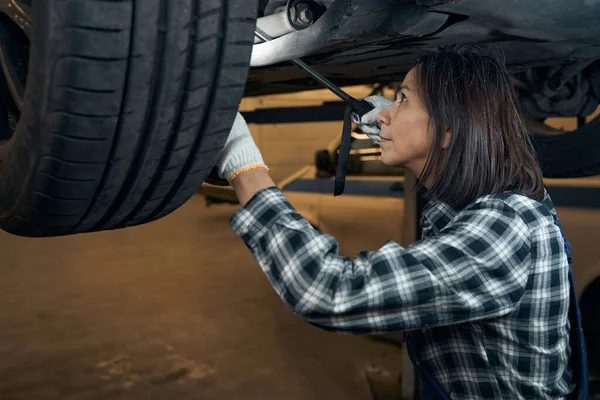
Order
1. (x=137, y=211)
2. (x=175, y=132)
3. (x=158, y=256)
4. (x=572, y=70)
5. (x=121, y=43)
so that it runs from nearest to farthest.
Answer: (x=121, y=43) < (x=175, y=132) < (x=137, y=211) < (x=572, y=70) < (x=158, y=256)

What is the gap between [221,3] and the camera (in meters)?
0.84

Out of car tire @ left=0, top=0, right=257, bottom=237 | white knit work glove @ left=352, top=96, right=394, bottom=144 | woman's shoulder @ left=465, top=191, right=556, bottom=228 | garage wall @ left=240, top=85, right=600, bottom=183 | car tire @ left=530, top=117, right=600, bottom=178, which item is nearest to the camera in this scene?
car tire @ left=0, top=0, right=257, bottom=237

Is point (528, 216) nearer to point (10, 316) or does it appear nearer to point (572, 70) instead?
point (572, 70)

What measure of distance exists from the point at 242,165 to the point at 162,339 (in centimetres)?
201

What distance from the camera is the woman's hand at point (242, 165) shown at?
0.91 m

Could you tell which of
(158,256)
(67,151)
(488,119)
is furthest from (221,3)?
(158,256)

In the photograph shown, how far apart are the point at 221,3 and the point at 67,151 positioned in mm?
287

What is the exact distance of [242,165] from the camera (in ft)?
3.06

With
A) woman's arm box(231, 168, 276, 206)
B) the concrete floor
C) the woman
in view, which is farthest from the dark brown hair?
the concrete floor

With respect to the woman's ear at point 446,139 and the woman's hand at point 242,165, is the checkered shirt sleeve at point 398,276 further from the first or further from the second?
the woman's ear at point 446,139

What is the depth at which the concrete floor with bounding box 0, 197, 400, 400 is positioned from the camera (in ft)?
7.69

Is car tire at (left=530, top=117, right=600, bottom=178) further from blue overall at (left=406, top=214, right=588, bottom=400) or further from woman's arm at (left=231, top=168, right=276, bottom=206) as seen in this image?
woman's arm at (left=231, top=168, right=276, bottom=206)

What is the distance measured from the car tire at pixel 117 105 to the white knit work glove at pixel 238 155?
0.08 ft

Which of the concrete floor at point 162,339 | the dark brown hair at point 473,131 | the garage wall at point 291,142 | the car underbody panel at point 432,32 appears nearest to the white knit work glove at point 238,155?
the car underbody panel at point 432,32
